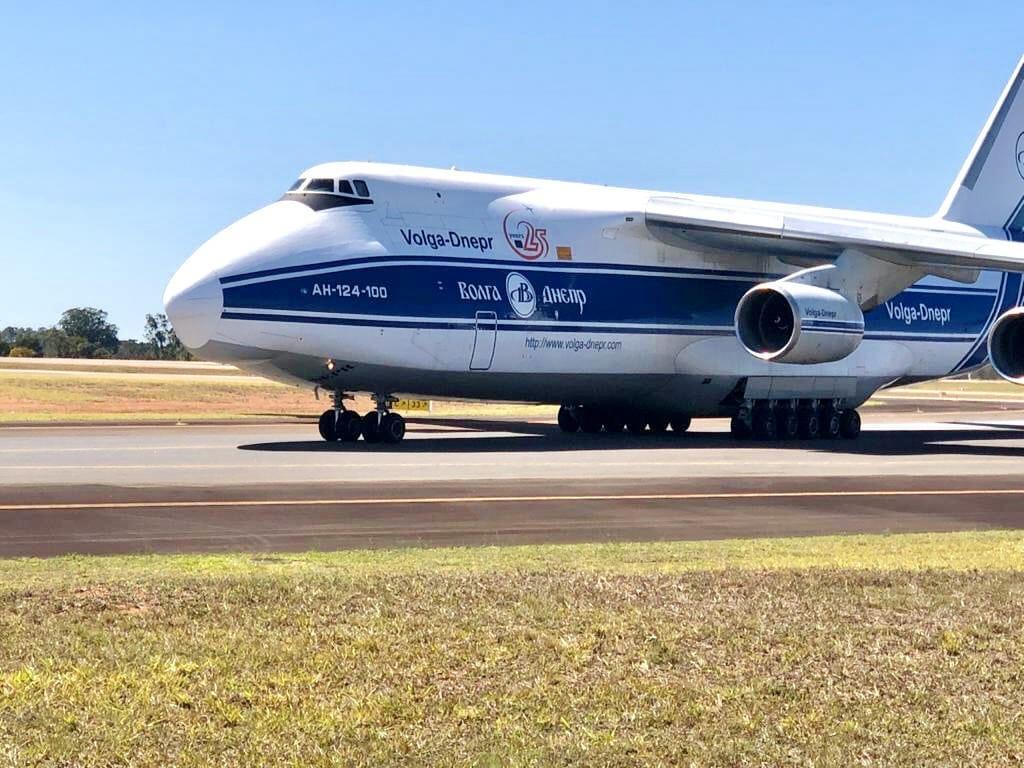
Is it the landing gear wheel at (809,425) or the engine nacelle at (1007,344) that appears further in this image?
the landing gear wheel at (809,425)

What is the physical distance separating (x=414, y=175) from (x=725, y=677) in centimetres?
2128

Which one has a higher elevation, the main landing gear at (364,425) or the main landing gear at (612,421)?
the main landing gear at (364,425)

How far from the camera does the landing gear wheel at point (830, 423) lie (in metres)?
32.8

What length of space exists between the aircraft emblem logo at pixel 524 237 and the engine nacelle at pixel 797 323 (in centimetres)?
421

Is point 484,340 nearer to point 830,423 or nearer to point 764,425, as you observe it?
point 764,425

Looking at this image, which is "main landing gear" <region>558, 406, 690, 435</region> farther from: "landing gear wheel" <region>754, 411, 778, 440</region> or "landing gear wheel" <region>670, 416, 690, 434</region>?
"landing gear wheel" <region>754, 411, 778, 440</region>

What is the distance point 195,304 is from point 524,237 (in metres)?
6.89

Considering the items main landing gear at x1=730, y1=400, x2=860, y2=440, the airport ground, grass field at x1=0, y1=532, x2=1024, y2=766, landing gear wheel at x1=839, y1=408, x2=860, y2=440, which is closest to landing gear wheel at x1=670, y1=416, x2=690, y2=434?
main landing gear at x1=730, y1=400, x2=860, y2=440

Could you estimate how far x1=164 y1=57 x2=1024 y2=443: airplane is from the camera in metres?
25.5

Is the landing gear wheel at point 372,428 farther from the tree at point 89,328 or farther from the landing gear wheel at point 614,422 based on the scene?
the tree at point 89,328

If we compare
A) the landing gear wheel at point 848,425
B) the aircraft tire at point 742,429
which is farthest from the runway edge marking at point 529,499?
the landing gear wheel at point 848,425

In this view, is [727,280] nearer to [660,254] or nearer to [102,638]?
[660,254]

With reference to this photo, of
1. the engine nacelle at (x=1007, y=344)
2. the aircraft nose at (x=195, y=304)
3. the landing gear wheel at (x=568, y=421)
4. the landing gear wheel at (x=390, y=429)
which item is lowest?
the landing gear wheel at (x=568, y=421)

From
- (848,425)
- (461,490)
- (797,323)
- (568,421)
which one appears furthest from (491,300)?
(848,425)
